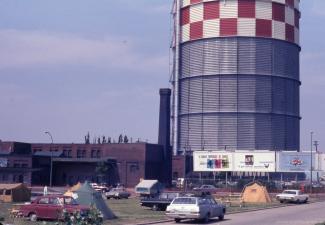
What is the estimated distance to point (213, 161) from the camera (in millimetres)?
100375

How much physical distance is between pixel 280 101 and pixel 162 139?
63.1ft

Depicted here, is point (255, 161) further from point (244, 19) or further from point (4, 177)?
point (4, 177)

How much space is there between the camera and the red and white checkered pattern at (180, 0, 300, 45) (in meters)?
98.6

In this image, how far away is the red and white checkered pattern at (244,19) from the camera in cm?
9862

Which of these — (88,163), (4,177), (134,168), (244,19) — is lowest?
(4,177)

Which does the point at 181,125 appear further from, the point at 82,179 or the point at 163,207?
the point at 163,207

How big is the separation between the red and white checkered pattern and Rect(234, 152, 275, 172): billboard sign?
59.6 ft

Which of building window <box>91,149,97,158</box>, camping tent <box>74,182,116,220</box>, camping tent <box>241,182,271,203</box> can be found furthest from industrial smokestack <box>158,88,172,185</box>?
camping tent <box>74,182,116,220</box>

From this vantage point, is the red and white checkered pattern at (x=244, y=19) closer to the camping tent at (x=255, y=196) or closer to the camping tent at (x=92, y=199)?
the camping tent at (x=255, y=196)

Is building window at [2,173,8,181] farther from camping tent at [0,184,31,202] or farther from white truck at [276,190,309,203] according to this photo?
white truck at [276,190,309,203]

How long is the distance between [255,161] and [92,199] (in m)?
68.5

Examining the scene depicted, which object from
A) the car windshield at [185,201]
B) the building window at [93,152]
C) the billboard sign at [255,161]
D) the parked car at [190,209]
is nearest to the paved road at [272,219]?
the parked car at [190,209]

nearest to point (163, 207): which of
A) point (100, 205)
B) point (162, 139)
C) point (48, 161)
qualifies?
point (100, 205)

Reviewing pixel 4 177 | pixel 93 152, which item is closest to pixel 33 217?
pixel 4 177
